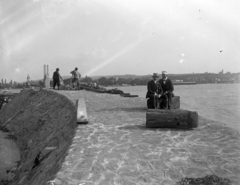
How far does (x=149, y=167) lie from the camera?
5.08 m

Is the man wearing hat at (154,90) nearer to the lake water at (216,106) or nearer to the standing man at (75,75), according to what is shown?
the lake water at (216,106)

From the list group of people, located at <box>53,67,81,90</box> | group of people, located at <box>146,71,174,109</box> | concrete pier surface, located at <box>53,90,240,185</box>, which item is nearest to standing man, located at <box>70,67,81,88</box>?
group of people, located at <box>53,67,81,90</box>

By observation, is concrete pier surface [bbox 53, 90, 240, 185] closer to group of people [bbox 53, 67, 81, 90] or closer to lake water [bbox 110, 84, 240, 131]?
lake water [bbox 110, 84, 240, 131]

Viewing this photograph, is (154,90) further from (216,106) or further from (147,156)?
(216,106)

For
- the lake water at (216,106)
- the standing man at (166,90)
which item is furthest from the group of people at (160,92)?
the lake water at (216,106)

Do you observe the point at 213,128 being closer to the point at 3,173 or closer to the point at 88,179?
the point at 88,179

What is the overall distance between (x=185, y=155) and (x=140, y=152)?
945 millimetres

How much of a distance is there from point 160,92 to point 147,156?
5.82m

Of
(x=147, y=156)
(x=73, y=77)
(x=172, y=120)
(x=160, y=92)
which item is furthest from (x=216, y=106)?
(x=147, y=156)

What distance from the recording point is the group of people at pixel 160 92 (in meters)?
10.9

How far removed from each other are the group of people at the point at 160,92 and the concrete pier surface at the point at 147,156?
297 cm

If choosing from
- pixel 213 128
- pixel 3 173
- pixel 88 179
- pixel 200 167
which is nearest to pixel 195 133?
pixel 213 128

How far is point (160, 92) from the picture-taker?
440 inches

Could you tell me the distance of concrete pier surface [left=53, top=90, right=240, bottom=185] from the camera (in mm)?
4688
